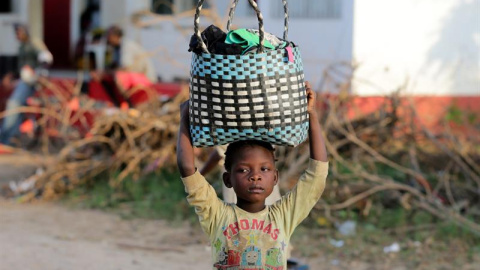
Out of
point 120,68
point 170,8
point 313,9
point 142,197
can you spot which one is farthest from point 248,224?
point 170,8

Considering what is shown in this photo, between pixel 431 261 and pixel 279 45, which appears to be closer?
pixel 279 45

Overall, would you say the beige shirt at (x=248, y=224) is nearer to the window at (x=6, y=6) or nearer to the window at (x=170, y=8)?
the window at (x=170, y=8)

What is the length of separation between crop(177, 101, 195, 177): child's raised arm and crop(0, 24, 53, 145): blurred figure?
839 cm

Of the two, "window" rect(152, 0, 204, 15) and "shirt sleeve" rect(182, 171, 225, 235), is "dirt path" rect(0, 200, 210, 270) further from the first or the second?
"window" rect(152, 0, 204, 15)

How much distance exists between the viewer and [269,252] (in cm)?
312

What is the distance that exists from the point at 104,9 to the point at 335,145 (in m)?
9.35

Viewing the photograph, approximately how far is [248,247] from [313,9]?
7.47 metres

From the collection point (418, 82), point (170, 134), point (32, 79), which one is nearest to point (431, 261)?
point (170, 134)

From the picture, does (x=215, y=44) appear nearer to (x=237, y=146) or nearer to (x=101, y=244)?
(x=237, y=146)

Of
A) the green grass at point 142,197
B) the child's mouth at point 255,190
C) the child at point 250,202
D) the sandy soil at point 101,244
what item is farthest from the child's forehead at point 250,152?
the green grass at point 142,197

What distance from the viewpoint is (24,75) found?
36.6 ft

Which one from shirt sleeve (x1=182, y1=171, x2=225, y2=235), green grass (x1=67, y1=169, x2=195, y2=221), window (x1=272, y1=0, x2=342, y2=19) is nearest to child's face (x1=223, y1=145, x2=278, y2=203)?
shirt sleeve (x1=182, y1=171, x2=225, y2=235)

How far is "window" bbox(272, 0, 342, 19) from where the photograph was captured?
1002 centimetres

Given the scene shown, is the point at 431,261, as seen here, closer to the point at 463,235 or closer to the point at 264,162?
the point at 463,235
